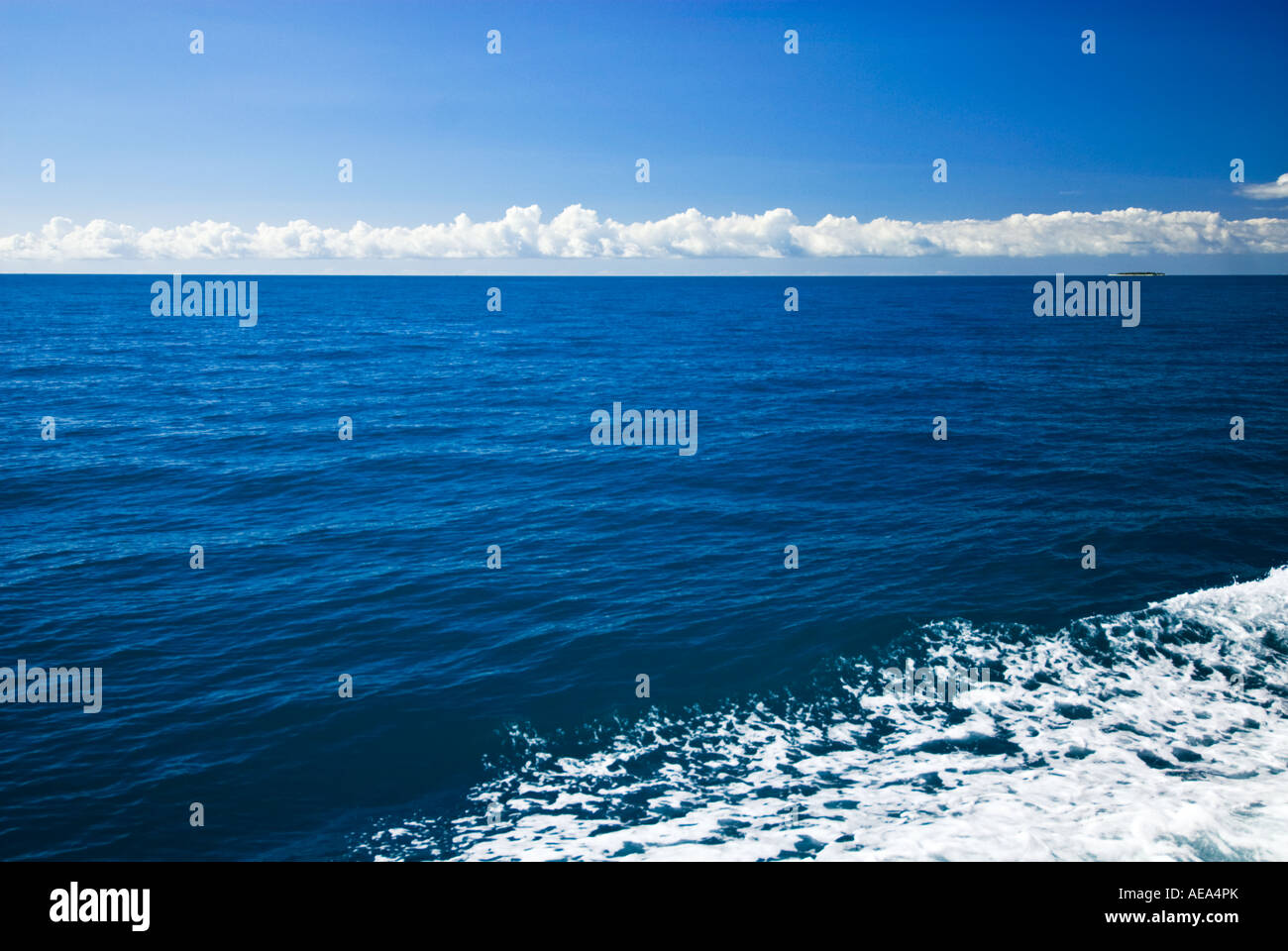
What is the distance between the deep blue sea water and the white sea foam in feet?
0.30

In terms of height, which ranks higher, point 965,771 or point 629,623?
point 629,623

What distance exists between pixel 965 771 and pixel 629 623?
1122cm

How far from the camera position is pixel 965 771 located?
18.3m

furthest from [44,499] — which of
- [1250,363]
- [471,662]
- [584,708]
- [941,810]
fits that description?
[1250,363]

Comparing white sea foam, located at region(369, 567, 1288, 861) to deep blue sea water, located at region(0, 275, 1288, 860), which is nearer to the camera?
white sea foam, located at region(369, 567, 1288, 861)

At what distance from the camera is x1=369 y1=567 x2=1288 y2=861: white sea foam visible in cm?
1573

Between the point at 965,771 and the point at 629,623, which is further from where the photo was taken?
the point at 629,623

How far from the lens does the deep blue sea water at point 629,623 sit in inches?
672

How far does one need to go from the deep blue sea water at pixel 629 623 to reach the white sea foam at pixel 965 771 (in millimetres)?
92

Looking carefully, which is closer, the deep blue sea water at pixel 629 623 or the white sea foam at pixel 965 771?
the white sea foam at pixel 965 771

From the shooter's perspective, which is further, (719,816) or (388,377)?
(388,377)
